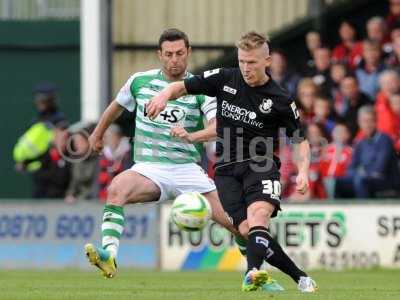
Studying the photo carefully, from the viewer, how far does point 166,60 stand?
41.6 ft

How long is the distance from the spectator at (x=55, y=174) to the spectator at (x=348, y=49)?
164 inches

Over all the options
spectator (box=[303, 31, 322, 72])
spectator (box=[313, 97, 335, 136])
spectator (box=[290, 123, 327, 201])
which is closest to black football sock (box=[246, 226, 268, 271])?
spectator (box=[290, 123, 327, 201])

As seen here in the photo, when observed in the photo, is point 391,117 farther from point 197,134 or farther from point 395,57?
point 197,134

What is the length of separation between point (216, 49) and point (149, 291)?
12.6 metres

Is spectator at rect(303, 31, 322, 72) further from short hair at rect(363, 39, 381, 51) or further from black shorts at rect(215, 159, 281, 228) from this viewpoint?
black shorts at rect(215, 159, 281, 228)

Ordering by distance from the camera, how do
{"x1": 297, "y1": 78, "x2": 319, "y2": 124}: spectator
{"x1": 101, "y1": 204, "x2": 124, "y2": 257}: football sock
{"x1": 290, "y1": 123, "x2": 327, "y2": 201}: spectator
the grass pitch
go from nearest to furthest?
1. the grass pitch
2. {"x1": 101, "y1": 204, "x2": 124, "y2": 257}: football sock
3. {"x1": 290, "y1": 123, "x2": 327, "y2": 201}: spectator
4. {"x1": 297, "y1": 78, "x2": 319, "y2": 124}: spectator

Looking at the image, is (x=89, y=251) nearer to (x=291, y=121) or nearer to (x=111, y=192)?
(x=111, y=192)

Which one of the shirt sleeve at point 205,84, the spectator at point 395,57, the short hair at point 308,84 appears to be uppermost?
the spectator at point 395,57

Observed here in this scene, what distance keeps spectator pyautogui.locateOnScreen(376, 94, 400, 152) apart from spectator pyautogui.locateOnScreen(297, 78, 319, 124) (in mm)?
1119

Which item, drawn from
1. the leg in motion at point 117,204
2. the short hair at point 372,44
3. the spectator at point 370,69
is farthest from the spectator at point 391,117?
the leg in motion at point 117,204

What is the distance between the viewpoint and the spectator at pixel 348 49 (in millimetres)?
19688

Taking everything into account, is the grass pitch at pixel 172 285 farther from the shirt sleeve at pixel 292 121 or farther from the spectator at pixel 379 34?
the spectator at pixel 379 34

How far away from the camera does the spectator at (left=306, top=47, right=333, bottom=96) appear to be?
19.8 m

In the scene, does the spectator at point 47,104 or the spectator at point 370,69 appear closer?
the spectator at point 370,69
